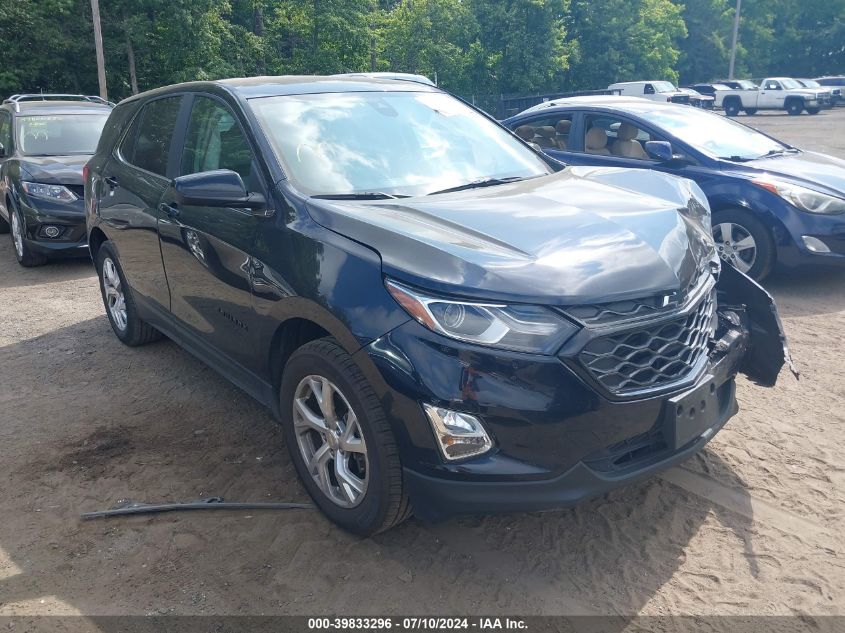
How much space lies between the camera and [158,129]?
4.68 m

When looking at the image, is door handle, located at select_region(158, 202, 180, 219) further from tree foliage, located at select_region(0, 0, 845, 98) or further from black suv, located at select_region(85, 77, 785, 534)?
tree foliage, located at select_region(0, 0, 845, 98)

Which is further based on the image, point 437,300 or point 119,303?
point 119,303

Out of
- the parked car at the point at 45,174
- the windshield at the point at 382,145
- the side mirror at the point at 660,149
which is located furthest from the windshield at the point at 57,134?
the side mirror at the point at 660,149

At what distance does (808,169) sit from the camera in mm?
6723

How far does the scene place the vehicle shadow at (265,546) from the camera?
2791mm

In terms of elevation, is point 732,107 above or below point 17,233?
below

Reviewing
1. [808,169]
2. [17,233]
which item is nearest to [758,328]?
[808,169]

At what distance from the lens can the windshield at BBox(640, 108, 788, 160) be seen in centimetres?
700

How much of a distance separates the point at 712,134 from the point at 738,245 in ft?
4.38

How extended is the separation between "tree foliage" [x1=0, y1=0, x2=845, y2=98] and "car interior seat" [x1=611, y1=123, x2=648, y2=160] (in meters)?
23.1

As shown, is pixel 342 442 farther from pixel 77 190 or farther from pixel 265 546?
pixel 77 190

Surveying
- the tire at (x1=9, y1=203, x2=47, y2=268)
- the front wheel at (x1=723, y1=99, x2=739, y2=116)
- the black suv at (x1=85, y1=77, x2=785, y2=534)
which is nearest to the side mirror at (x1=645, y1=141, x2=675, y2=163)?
the black suv at (x1=85, y1=77, x2=785, y2=534)

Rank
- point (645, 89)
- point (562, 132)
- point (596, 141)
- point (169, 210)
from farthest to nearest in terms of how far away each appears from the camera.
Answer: point (645, 89)
point (562, 132)
point (596, 141)
point (169, 210)

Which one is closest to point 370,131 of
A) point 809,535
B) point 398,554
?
point 398,554
